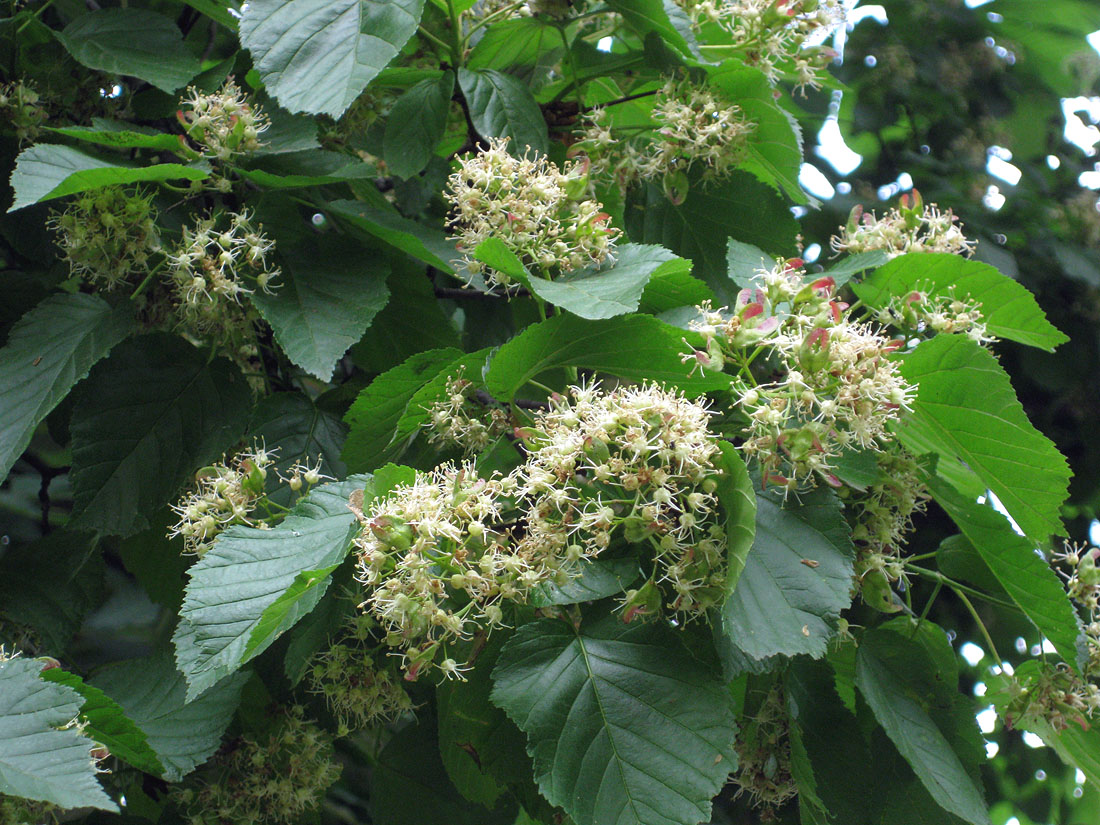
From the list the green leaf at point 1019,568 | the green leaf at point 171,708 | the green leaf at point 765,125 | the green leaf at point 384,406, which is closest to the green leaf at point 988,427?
the green leaf at point 1019,568

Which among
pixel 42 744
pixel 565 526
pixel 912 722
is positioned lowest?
pixel 912 722

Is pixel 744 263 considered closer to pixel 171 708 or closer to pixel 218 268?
pixel 218 268

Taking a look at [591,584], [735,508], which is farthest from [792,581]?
[591,584]

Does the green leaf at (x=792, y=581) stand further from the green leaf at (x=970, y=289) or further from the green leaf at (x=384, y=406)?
the green leaf at (x=384, y=406)

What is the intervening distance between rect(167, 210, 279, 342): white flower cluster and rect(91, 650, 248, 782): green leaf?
1.84 feet

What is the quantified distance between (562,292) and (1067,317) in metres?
2.41

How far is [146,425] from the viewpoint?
147cm

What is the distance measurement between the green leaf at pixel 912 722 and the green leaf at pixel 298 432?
2.94 ft

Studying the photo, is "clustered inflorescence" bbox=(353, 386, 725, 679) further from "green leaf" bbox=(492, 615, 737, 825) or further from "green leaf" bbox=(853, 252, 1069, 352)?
"green leaf" bbox=(853, 252, 1069, 352)

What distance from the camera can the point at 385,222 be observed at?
1505mm

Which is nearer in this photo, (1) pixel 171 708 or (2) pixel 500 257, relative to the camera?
(2) pixel 500 257

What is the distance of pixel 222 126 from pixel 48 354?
45 centimetres

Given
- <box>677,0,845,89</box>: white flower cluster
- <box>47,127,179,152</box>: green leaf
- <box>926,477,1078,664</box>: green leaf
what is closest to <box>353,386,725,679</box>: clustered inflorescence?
<box>926,477,1078,664</box>: green leaf

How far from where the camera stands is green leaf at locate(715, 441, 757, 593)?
954mm
